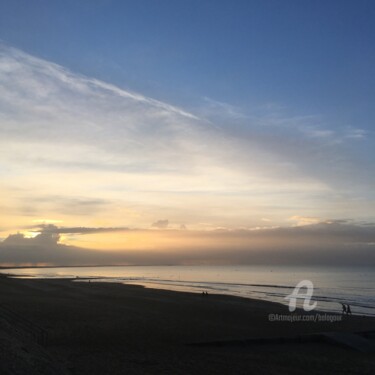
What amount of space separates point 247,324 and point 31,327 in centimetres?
1462

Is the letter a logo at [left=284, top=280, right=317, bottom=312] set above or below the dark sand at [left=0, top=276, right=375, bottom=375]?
below

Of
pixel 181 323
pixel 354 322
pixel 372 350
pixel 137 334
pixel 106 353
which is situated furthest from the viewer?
pixel 354 322

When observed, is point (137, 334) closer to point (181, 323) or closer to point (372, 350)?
point (181, 323)

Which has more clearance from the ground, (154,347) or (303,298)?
(154,347)

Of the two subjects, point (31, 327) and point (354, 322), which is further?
point (354, 322)

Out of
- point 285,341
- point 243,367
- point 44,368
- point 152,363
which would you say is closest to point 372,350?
point 285,341

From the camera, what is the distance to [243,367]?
1574cm

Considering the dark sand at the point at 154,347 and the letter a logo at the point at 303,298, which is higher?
the dark sand at the point at 154,347

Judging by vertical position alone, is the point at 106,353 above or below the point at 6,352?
below

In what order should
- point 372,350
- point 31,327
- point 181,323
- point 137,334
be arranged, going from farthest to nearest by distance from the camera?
point 181,323 < point 137,334 < point 372,350 < point 31,327

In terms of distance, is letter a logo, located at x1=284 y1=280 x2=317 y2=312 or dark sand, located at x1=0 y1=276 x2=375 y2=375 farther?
letter a logo, located at x1=284 y1=280 x2=317 y2=312

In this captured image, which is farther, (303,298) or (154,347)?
(303,298)

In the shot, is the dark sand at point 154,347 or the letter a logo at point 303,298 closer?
the dark sand at point 154,347

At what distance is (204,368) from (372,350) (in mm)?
9841
